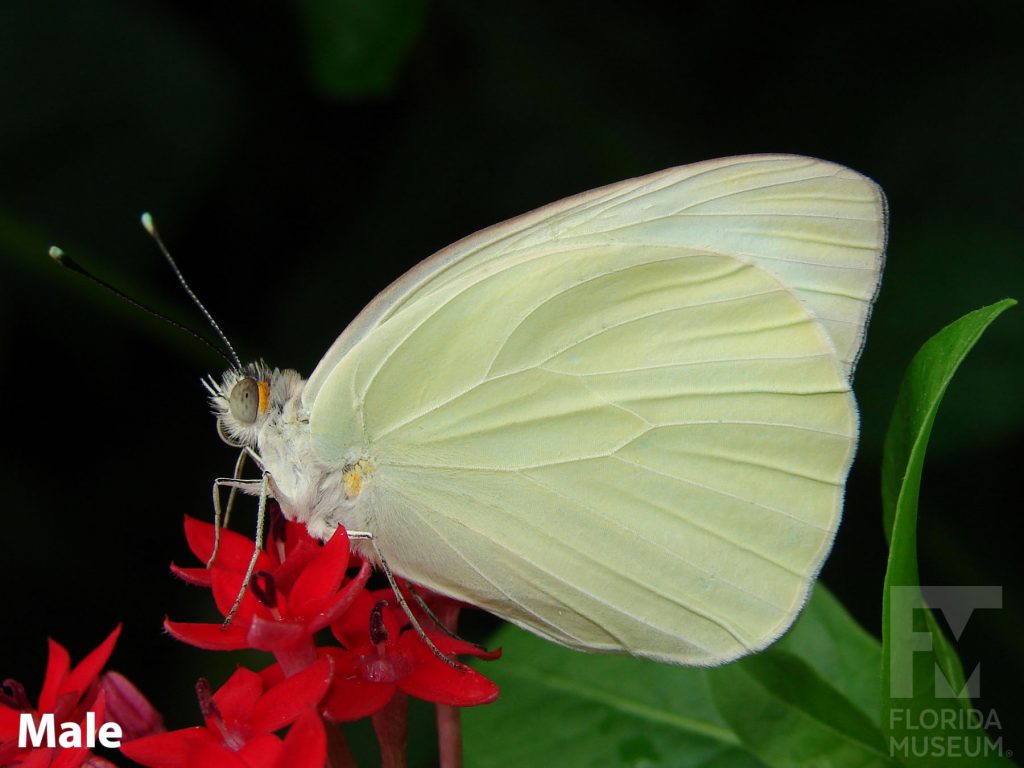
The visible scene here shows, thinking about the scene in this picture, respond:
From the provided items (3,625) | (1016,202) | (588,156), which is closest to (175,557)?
(3,625)

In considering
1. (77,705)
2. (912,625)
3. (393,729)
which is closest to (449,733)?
(393,729)


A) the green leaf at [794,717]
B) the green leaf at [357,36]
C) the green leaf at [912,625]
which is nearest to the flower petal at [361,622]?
the green leaf at [794,717]

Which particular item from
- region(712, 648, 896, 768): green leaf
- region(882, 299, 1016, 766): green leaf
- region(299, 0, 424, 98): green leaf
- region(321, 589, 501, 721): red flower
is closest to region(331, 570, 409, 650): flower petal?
region(321, 589, 501, 721): red flower

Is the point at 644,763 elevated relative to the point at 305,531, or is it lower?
lower

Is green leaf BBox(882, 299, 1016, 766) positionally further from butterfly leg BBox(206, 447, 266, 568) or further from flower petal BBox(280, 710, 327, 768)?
butterfly leg BBox(206, 447, 266, 568)

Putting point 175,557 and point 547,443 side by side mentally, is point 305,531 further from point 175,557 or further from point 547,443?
point 175,557

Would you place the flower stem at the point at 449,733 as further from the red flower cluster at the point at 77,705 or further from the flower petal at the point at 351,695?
the red flower cluster at the point at 77,705
